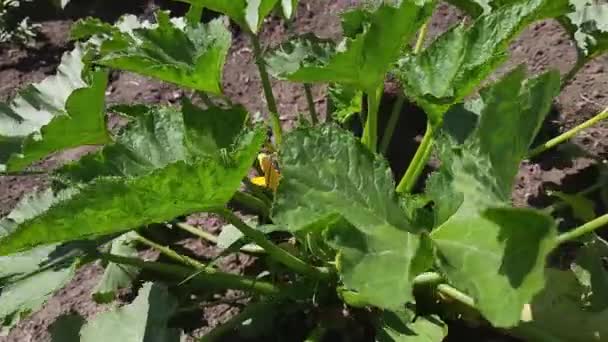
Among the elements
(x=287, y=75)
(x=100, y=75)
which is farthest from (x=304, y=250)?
(x=100, y=75)

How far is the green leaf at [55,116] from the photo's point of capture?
5.10ft

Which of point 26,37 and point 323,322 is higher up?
point 26,37

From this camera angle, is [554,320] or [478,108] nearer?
[478,108]

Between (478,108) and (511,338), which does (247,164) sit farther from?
(511,338)

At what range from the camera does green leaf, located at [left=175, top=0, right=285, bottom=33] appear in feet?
5.57

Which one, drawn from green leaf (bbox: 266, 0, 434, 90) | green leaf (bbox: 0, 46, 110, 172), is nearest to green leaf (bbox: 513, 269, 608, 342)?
green leaf (bbox: 266, 0, 434, 90)

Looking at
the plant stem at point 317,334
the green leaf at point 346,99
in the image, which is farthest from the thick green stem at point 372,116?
the plant stem at point 317,334

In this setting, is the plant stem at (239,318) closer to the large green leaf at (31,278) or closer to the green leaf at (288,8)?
the large green leaf at (31,278)

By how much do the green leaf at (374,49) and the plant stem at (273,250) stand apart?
0.87ft

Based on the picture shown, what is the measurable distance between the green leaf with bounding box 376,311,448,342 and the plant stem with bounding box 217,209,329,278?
17 cm

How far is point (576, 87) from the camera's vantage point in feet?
7.67

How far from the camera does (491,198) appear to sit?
1.27m

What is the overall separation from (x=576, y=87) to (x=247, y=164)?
4.42 feet

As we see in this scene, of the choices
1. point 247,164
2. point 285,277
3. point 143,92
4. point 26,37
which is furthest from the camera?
point 26,37
